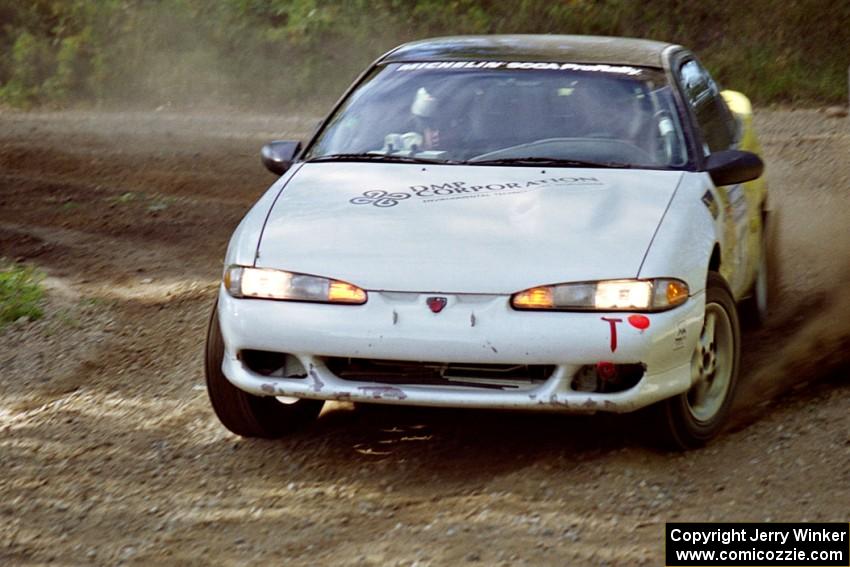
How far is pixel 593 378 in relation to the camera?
509 centimetres

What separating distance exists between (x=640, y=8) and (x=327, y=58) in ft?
13.0

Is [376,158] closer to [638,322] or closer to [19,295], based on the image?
[638,322]

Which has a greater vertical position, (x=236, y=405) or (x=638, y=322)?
(x=638, y=322)

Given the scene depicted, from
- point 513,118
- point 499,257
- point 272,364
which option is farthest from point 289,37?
point 499,257

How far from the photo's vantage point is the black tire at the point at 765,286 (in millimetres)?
7305

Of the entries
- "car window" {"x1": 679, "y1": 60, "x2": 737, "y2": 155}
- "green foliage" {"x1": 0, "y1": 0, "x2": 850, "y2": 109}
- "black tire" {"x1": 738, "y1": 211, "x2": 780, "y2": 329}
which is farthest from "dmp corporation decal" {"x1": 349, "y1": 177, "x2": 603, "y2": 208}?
"green foliage" {"x1": 0, "y1": 0, "x2": 850, "y2": 109}

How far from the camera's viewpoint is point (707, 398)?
5.57 meters

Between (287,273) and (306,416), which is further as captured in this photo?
(306,416)

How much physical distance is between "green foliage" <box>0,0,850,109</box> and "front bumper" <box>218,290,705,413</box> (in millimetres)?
11681

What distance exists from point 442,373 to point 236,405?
94cm

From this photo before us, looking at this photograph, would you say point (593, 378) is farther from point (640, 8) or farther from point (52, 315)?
point (640, 8)

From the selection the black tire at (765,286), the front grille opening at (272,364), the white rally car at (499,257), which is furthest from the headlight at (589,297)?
the black tire at (765,286)

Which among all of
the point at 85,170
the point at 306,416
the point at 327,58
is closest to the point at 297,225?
the point at 306,416

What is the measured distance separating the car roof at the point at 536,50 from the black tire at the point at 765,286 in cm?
129
